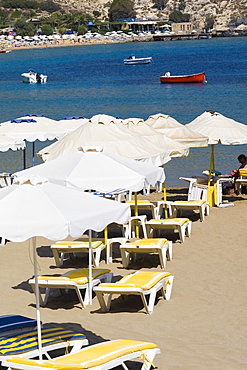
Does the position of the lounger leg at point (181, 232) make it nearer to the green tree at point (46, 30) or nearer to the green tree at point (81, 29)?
the green tree at point (46, 30)

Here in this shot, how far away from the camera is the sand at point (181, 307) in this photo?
266 inches

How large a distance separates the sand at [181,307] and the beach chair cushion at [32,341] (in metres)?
0.55

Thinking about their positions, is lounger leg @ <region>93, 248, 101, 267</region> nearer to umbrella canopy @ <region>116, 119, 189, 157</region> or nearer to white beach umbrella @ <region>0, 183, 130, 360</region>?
umbrella canopy @ <region>116, 119, 189, 157</region>

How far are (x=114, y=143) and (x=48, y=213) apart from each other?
506cm

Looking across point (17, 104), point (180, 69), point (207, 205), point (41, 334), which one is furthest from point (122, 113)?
point (180, 69)

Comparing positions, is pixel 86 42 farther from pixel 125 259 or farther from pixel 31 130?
pixel 125 259

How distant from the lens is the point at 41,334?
6566mm

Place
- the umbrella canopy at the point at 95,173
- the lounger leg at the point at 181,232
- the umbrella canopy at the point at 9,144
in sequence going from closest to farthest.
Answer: the umbrella canopy at the point at 95,173, the lounger leg at the point at 181,232, the umbrella canopy at the point at 9,144

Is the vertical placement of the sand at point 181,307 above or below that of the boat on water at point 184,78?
above

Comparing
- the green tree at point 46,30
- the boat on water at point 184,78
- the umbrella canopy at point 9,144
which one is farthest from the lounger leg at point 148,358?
the green tree at point 46,30

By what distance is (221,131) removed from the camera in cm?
1366

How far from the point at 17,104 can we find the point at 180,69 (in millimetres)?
38426

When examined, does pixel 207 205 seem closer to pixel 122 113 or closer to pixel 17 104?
pixel 122 113

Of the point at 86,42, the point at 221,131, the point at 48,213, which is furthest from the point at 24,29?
the point at 48,213
